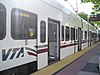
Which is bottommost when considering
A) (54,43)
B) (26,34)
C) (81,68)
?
(81,68)

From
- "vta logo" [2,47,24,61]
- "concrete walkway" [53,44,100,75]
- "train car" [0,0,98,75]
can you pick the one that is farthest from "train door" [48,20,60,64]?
"vta logo" [2,47,24,61]

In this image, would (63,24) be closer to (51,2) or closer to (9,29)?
(51,2)

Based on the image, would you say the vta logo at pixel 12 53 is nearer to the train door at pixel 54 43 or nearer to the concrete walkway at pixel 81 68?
the concrete walkway at pixel 81 68

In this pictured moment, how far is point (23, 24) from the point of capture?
7328 mm

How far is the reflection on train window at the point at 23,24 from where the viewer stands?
6.70 m

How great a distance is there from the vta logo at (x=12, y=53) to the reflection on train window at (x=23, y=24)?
364 mm

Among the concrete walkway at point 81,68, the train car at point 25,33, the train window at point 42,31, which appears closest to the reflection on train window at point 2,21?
the train car at point 25,33

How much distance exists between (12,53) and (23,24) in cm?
120

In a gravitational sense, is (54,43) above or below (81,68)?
above

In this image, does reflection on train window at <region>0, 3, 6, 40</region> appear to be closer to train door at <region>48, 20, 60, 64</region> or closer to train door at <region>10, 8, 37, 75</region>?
train door at <region>10, 8, 37, 75</region>

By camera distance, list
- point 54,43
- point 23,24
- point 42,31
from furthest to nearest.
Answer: point 54,43 → point 42,31 → point 23,24

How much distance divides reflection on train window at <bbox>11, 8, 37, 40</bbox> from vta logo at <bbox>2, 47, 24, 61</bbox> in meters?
0.36

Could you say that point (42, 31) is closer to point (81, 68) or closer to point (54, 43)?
point (54, 43)

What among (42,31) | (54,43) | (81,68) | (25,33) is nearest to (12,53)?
(25,33)
